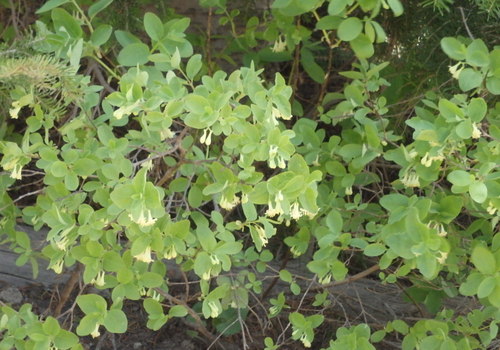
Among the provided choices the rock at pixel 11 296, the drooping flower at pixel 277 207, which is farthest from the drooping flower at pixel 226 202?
the rock at pixel 11 296

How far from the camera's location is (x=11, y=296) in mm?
2859

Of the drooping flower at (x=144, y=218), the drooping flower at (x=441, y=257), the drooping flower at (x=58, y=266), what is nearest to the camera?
the drooping flower at (x=144, y=218)

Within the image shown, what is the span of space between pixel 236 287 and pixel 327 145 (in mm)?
521

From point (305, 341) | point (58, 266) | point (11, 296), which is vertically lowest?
point (11, 296)

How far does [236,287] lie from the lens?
2334mm

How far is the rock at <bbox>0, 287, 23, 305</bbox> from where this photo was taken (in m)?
2.83

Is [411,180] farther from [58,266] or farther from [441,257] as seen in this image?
[58,266]

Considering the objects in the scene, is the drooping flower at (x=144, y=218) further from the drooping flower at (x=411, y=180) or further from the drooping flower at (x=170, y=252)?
the drooping flower at (x=411, y=180)

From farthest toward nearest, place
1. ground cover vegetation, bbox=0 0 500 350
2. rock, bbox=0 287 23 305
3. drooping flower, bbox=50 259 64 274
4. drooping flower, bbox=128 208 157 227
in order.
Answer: rock, bbox=0 287 23 305 < drooping flower, bbox=50 259 64 274 < ground cover vegetation, bbox=0 0 500 350 < drooping flower, bbox=128 208 157 227

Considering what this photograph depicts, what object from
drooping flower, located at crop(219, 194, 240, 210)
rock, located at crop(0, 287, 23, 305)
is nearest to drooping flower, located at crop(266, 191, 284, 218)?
drooping flower, located at crop(219, 194, 240, 210)

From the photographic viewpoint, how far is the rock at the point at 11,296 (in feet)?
9.29

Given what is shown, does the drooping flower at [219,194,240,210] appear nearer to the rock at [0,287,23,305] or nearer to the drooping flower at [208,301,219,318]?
the drooping flower at [208,301,219,318]

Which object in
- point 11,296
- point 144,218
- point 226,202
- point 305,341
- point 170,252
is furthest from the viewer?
point 11,296

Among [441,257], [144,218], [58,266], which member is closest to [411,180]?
[441,257]
